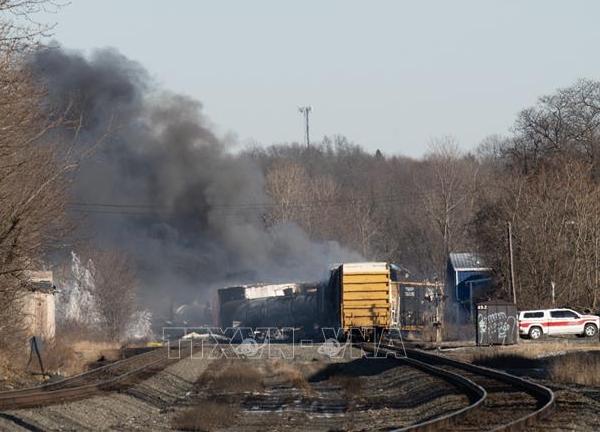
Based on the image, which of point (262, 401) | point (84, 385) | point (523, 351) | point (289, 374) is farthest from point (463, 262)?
point (84, 385)

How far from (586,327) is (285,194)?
52952mm

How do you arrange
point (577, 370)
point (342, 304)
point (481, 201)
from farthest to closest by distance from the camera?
point (481, 201)
point (342, 304)
point (577, 370)

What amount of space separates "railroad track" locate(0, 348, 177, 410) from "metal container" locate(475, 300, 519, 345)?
12.8 metres

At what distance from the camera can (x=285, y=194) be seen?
329ft

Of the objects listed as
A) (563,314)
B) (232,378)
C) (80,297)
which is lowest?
(232,378)

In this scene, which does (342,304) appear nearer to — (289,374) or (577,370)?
(289,374)

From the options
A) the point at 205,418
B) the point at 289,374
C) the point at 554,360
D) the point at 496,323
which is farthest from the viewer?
the point at 496,323

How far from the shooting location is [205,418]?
18750mm

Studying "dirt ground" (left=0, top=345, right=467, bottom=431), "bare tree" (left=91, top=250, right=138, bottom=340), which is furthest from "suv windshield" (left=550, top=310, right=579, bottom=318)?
"bare tree" (left=91, top=250, right=138, bottom=340)

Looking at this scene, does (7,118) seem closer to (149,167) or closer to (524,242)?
(524,242)

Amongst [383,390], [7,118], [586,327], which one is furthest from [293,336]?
[7,118]

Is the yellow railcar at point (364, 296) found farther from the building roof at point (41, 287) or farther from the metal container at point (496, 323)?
the building roof at point (41, 287)

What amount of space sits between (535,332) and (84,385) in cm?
3103

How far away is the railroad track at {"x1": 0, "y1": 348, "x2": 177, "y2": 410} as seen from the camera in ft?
65.2
